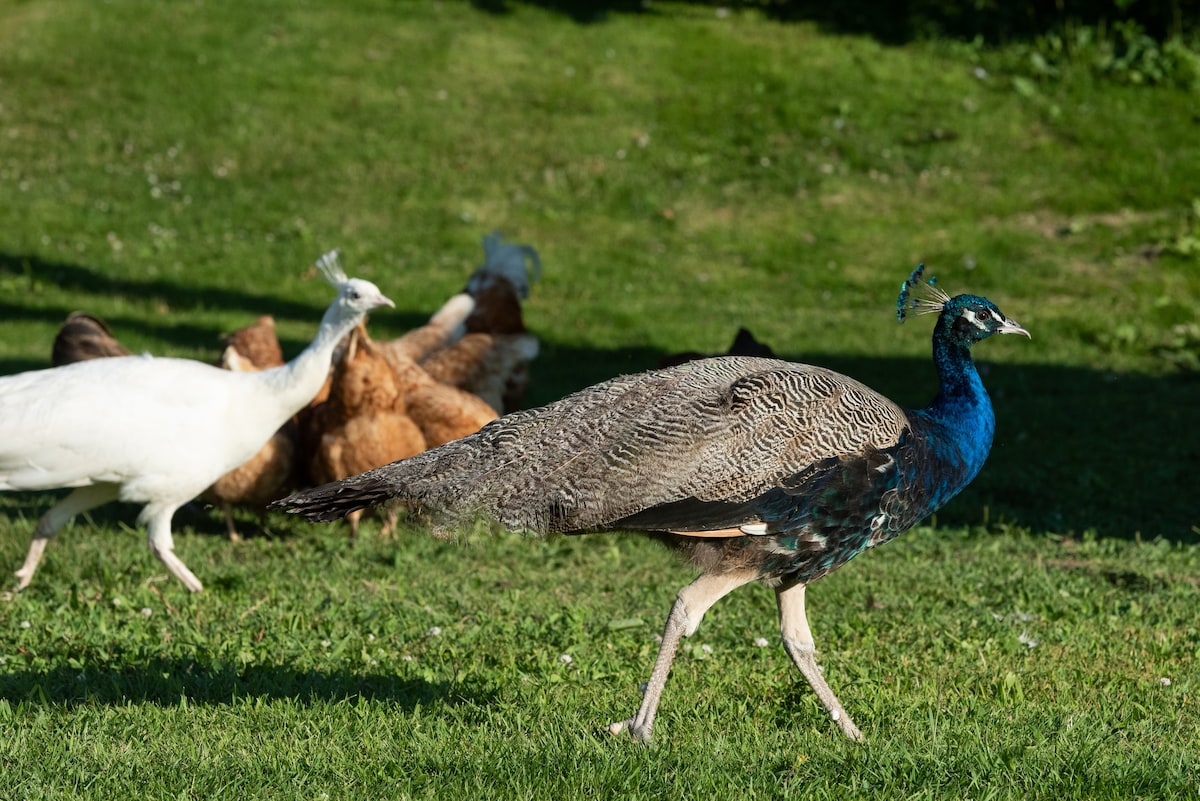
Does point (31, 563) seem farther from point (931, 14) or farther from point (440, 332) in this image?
point (931, 14)

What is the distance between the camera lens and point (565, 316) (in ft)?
44.6

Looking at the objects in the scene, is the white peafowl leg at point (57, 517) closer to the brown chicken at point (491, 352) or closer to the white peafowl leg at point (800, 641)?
the brown chicken at point (491, 352)

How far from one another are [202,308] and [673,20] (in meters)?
9.24

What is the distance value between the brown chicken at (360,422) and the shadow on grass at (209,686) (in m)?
2.49

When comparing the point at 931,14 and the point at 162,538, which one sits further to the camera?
the point at 931,14

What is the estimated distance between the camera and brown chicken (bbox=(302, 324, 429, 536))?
7.68 metres

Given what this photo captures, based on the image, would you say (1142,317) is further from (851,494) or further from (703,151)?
(851,494)

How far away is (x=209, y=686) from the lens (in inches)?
197

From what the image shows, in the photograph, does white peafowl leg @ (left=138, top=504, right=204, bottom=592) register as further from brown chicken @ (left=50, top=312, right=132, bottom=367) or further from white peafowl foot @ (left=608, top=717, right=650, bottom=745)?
white peafowl foot @ (left=608, top=717, right=650, bottom=745)

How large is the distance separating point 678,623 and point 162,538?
3078 mm

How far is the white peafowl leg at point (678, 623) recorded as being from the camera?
14.6 ft

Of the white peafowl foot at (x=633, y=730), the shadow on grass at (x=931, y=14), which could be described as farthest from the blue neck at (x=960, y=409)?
the shadow on grass at (x=931, y=14)

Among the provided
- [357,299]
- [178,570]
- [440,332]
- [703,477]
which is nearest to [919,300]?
[703,477]

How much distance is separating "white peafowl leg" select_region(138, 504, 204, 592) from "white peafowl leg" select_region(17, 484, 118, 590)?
302mm
